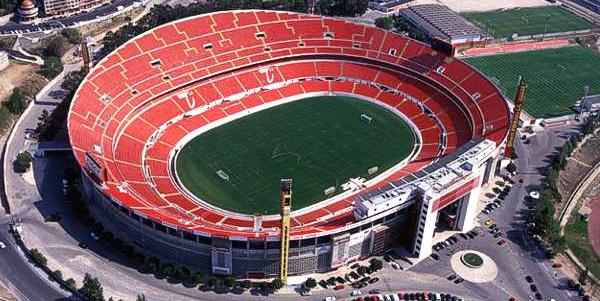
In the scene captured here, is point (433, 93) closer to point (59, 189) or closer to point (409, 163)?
point (409, 163)

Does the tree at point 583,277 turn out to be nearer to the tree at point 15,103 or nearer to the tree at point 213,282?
the tree at point 213,282

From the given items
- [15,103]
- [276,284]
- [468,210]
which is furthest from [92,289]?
[15,103]

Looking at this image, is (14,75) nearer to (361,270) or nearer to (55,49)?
(55,49)

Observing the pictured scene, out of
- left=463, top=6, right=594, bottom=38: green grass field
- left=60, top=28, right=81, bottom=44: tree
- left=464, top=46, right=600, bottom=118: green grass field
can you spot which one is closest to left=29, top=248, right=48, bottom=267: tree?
left=60, top=28, right=81, bottom=44: tree

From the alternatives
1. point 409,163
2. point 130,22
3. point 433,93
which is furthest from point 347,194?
point 130,22

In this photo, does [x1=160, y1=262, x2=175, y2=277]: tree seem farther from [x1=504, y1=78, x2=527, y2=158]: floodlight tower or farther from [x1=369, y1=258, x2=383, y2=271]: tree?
[x1=504, y1=78, x2=527, y2=158]: floodlight tower

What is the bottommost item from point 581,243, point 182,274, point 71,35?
point 581,243

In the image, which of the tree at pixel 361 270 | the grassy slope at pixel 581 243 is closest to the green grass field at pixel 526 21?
the grassy slope at pixel 581 243
